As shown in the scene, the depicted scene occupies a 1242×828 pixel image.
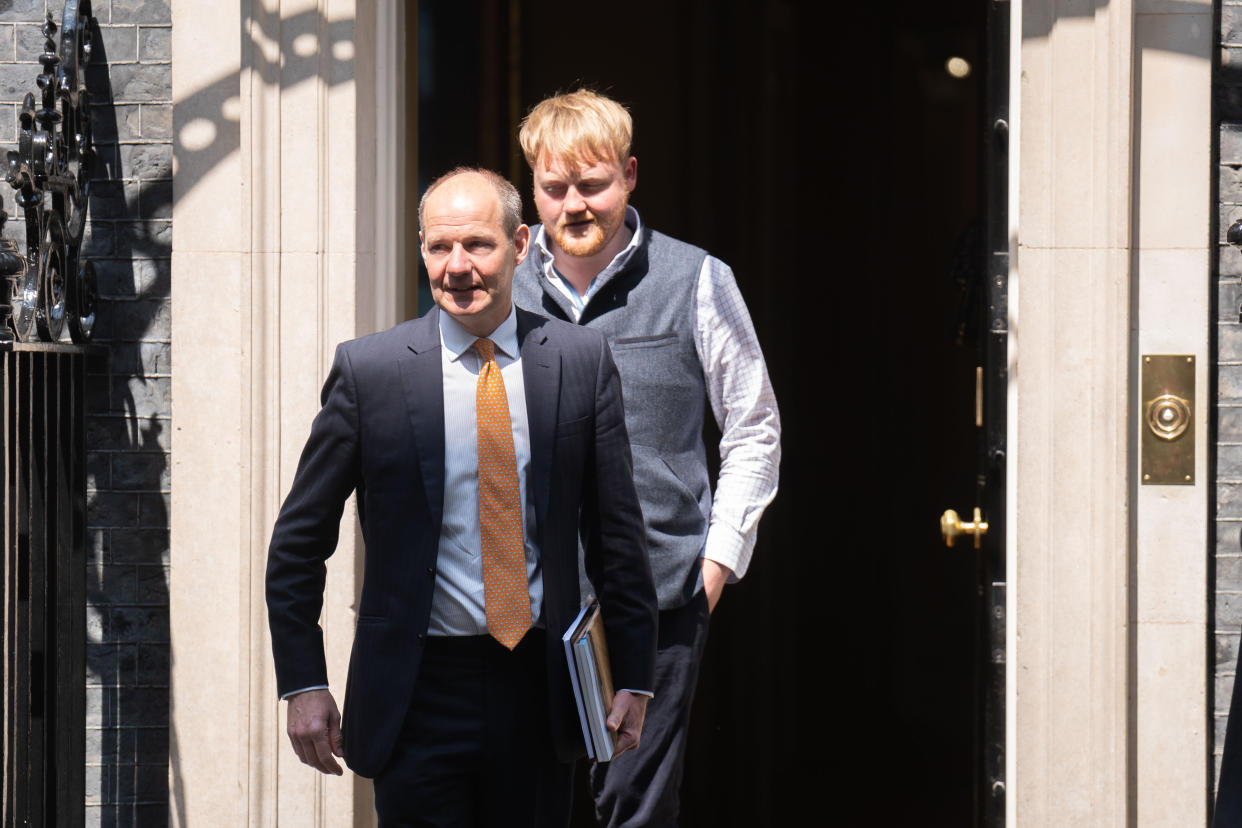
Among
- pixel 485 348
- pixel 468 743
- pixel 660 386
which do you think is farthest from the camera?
pixel 660 386

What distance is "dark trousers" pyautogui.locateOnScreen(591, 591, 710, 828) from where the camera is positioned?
3297mm

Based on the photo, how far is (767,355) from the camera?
7.19 meters

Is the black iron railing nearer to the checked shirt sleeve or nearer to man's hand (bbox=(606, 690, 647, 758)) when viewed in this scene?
the checked shirt sleeve

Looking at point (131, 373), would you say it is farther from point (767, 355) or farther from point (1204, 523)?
point (767, 355)

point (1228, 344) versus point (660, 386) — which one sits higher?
point (1228, 344)

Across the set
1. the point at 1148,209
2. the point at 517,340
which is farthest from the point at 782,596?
the point at 517,340

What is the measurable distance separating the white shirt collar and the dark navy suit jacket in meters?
0.02

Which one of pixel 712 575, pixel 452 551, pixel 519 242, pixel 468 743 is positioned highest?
pixel 519 242

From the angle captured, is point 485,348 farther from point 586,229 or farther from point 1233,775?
point 1233,775

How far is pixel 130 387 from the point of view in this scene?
162 inches

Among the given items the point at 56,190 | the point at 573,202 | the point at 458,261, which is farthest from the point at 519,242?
the point at 56,190

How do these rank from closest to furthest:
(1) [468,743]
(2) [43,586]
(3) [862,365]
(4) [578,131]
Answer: (1) [468,743] → (4) [578,131] → (2) [43,586] → (3) [862,365]

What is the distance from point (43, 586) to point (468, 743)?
1621 mm

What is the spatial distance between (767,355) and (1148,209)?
3329 millimetres
